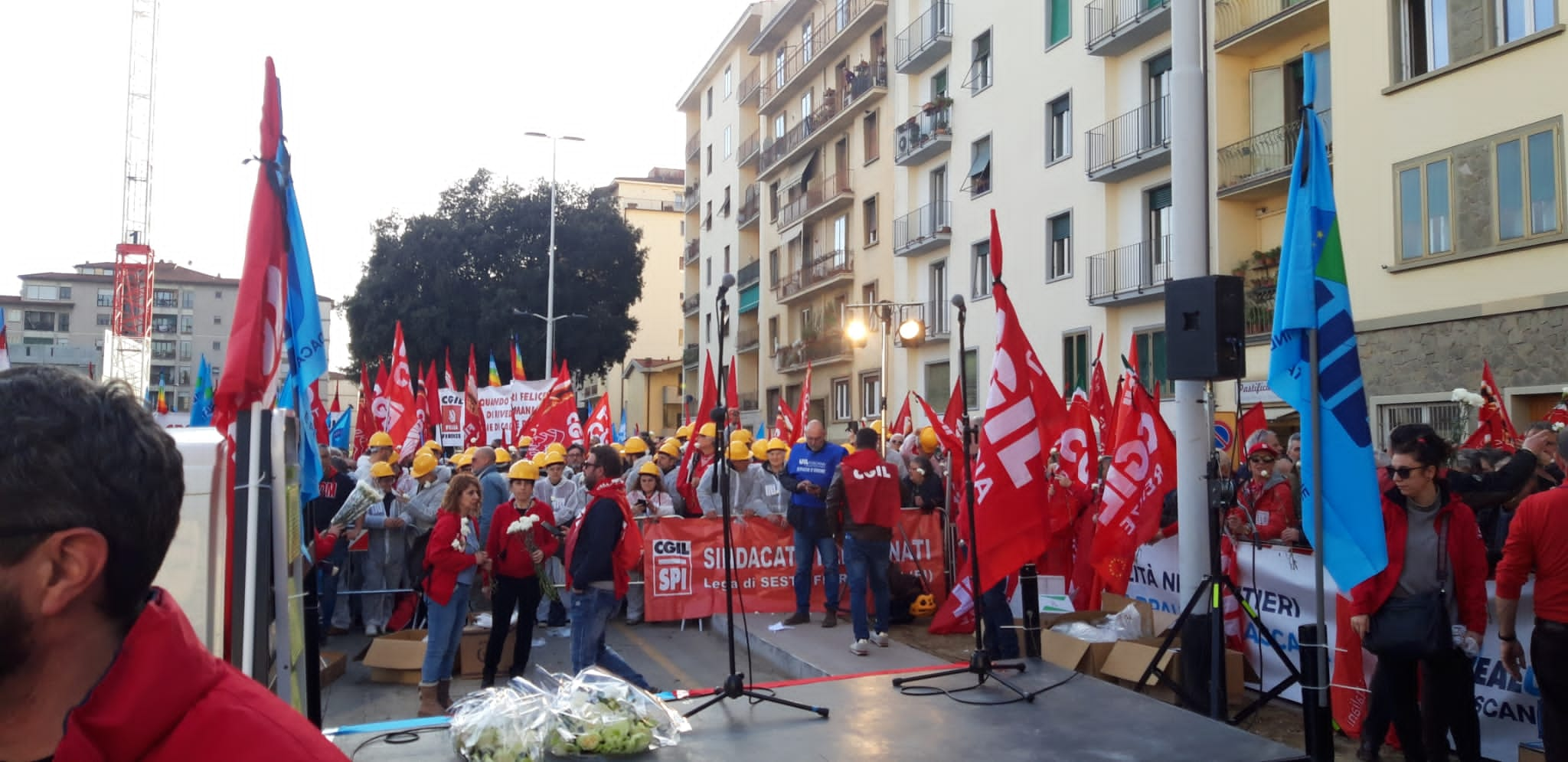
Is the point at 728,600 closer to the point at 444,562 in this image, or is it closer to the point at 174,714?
the point at 444,562

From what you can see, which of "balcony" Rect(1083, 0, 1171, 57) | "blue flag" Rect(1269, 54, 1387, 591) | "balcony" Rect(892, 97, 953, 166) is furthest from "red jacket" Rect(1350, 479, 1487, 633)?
"balcony" Rect(892, 97, 953, 166)

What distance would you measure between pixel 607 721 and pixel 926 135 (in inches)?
1166

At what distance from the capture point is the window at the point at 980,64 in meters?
31.6

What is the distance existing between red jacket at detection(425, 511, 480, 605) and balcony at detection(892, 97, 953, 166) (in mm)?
26426

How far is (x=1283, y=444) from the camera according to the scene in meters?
22.0

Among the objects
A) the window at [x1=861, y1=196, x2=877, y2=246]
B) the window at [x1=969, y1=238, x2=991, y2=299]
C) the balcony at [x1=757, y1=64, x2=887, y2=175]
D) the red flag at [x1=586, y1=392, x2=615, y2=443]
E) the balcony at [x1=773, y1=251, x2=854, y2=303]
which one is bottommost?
the red flag at [x1=586, y1=392, x2=615, y2=443]

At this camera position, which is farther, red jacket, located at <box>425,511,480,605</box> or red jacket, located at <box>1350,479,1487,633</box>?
red jacket, located at <box>425,511,480,605</box>

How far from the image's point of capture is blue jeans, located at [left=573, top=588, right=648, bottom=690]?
8.30 metres

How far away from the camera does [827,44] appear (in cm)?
4091

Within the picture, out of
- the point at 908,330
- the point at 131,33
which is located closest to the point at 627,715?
the point at 908,330

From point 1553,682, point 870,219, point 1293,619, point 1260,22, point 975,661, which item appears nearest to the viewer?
point 1553,682

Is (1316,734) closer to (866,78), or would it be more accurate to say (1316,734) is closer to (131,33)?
(866,78)

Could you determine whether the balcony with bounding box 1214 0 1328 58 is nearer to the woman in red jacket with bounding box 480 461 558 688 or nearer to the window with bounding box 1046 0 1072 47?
the window with bounding box 1046 0 1072 47

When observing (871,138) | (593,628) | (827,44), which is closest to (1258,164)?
(871,138)
